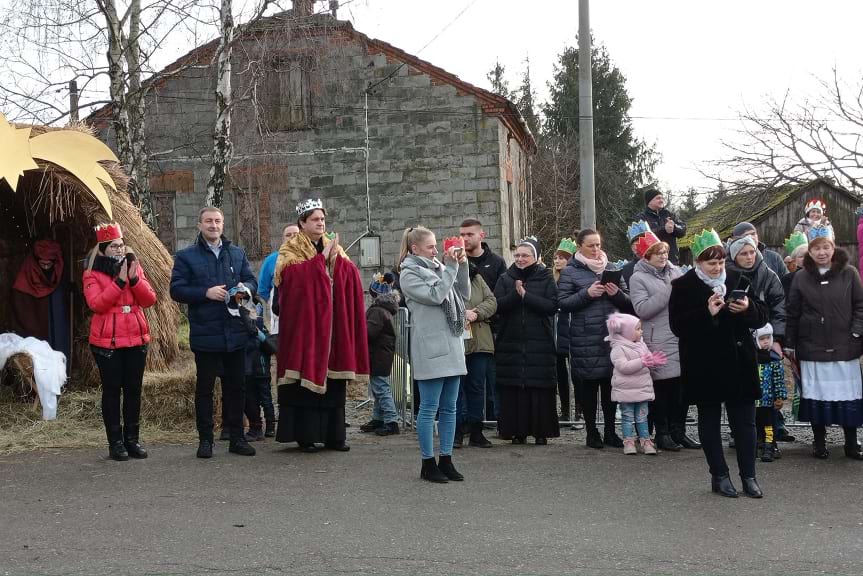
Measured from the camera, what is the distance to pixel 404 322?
9.77m

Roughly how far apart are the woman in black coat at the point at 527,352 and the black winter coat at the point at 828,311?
78.4 inches

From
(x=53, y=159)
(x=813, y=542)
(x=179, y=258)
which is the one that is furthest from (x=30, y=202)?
(x=813, y=542)

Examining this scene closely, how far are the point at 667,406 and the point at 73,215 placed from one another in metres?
5.99

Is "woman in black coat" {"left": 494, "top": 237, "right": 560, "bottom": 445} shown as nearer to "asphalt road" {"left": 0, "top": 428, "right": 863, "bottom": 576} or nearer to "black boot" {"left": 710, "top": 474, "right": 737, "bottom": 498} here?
"asphalt road" {"left": 0, "top": 428, "right": 863, "bottom": 576}

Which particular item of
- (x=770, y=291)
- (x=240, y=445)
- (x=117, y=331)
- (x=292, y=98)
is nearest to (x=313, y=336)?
(x=240, y=445)

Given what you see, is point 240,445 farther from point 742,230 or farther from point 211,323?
point 742,230

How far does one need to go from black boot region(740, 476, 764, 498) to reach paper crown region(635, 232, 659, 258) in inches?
92.2

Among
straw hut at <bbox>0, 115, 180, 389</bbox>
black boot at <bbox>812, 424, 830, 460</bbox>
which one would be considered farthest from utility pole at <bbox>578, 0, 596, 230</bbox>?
black boot at <bbox>812, 424, 830, 460</bbox>

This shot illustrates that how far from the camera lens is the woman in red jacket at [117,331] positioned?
7887 mm

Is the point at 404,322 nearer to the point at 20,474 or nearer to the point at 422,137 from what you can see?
the point at 20,474

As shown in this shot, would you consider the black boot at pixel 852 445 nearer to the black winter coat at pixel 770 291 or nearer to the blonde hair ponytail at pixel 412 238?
the black winter coat at pixel 770 291

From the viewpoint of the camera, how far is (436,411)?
23.5ft

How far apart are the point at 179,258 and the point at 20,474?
6.63 ft

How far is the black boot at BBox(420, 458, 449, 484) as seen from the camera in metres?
7.03
